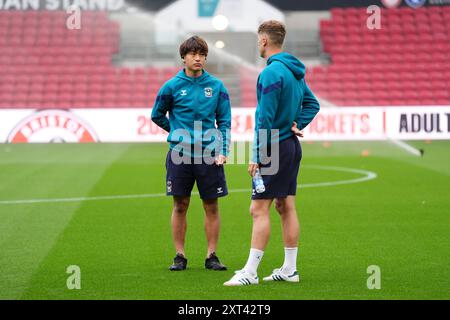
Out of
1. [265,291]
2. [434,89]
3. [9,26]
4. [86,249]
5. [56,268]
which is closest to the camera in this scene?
[265,291]

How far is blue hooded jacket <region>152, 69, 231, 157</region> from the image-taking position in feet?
25.4

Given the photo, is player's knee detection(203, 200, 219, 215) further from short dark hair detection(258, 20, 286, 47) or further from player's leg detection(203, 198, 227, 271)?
short dark hair detection(258, 20, 286, 47)

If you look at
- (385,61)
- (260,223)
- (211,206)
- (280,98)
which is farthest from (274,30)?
(385,61)

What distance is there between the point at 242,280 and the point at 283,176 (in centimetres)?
81

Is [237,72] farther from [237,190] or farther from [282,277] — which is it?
[282,277]

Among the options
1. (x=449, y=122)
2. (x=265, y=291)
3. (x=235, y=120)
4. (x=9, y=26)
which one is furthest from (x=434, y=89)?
(x=265, y=291)

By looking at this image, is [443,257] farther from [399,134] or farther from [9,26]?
[9,26]

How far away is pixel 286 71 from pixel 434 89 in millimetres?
23133

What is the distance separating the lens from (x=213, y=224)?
798 cm

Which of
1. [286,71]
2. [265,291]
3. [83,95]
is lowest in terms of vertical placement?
[265,291]

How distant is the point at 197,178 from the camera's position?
7887 mm

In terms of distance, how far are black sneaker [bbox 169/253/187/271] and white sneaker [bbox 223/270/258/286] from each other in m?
0.82

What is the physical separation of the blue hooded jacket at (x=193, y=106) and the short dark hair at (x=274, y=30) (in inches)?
35.0

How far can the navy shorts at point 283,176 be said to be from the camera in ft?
23.3
